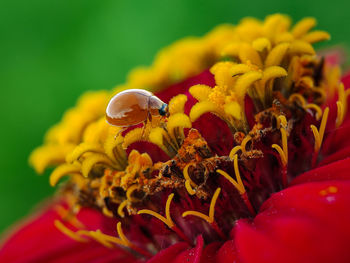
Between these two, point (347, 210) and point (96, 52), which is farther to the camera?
point (96, 52)

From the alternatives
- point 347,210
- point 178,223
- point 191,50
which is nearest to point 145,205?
point 178,223

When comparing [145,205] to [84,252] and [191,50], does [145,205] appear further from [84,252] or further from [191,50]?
[191,50]

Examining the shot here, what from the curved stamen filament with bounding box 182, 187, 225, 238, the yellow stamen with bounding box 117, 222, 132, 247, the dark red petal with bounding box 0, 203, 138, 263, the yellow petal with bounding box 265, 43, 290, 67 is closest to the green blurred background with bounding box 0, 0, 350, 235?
the dark red petal with bounding box 0, 203, 138, 263

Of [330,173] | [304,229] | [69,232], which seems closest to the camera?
[304,229]

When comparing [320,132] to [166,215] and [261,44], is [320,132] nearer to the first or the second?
[261,44]

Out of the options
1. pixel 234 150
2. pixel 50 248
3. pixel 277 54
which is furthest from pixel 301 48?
pixel 50 248

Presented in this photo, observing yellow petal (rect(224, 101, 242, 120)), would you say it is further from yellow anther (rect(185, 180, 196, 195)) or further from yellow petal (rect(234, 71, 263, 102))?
yellow anther (rect(185, 180, 196, 195))

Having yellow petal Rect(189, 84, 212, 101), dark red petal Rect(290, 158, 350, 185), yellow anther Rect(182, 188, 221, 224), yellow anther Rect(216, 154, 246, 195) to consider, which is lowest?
dark red petal Rect(290, 158, 350, 185)
